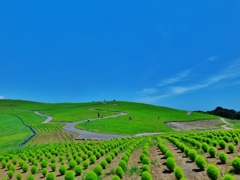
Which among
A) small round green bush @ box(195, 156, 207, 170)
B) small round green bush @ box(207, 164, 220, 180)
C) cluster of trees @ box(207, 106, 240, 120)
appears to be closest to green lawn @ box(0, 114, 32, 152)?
small round green bush @ box(195, 156, 207, 170)

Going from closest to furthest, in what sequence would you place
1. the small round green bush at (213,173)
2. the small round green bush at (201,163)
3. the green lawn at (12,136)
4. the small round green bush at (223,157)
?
the small round green bush at (213,173)
the small round green bush at (201,163)
the small round green bush at (223,157)
the green lawn at (12,136)

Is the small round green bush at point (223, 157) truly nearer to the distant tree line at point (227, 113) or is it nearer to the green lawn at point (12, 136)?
the green lawn at point (12, 136)

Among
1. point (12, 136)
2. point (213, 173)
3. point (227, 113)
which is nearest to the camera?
point (213, 173)

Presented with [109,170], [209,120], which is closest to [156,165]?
[109,170]

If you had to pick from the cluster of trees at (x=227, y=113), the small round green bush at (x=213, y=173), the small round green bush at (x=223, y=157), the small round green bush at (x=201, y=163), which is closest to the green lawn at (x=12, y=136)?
the small round green bush at (x=201, y=163)

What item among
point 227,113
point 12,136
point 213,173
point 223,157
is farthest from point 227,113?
point 213,173

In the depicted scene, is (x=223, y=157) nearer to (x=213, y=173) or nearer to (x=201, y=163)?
(x=201, y=163)

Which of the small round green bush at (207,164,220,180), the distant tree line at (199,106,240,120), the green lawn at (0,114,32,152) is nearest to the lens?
the small round green bush at (207,164,220,180)

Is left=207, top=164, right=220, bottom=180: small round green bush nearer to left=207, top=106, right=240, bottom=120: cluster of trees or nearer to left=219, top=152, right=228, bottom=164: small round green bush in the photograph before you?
left=219, top=152, right=228, bottom=164: small round green bush

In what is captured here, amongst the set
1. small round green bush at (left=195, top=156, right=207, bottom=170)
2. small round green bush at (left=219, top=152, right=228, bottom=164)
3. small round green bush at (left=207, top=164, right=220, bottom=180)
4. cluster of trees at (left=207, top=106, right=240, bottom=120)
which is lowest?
small round green bush at (left=207, top=164, right=220, bottom=180)

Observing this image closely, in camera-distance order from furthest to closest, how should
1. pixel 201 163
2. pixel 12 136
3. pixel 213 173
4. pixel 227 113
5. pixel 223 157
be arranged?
A: pixel 227 113 → pixel 12 136 → pixel 223 157 → pixel 201 163 → pixel 213 173

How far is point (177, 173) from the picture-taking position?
13.8m

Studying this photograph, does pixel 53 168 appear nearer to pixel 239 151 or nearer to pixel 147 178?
pixel 147 178

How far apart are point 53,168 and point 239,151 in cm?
1538
